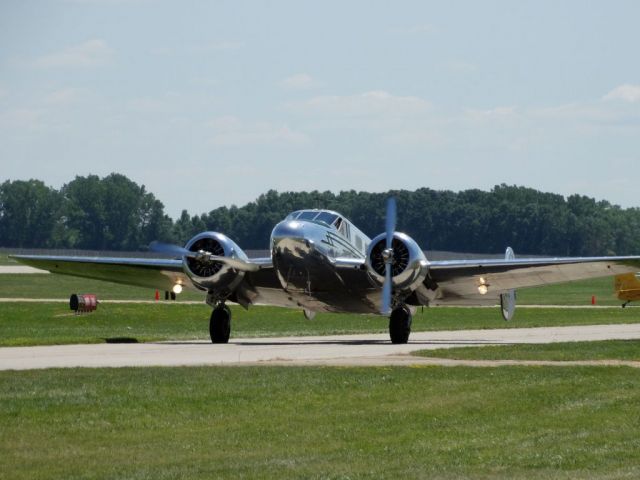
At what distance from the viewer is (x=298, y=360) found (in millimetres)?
28578

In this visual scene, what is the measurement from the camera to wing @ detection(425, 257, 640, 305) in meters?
36.5

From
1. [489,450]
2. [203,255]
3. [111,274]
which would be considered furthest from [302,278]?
[489,450]

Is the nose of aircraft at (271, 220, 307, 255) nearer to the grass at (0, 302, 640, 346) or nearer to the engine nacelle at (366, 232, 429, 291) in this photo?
the engine nacelle at (366, 232, 429, 291)

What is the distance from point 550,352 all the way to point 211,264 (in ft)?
35.3

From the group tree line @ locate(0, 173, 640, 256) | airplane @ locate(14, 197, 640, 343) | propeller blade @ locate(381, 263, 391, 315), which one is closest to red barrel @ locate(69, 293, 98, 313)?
airplane @ locate(14, 197, 640, 343)

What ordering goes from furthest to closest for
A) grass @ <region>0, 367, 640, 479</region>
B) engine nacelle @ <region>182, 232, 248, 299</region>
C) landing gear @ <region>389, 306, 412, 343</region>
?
landing gear @ <region>389, 306, 412, 343</region> → engine nacelle @ <region>182, 232, 248, 299</region> → grass @ <region>0, 367, 640, 479</region>

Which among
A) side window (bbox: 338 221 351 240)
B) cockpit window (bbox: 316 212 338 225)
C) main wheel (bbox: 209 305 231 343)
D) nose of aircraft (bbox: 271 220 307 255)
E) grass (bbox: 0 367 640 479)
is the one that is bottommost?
grass (bbox: 0 367 640 479)

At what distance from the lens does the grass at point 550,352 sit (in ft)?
95.5

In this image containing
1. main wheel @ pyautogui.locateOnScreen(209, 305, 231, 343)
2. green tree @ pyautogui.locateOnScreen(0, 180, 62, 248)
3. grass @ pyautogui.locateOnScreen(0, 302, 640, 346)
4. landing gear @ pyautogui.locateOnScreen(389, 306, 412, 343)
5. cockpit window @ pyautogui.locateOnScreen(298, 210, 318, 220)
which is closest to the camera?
cockpit window @ pyautogui.locateOnScreen(298, 210, 318, 220)

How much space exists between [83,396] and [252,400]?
2.68 meters

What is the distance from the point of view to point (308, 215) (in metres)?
37.0

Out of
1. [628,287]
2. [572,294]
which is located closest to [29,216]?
[572,294]

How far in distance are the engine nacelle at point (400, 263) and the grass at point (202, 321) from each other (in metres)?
8.38

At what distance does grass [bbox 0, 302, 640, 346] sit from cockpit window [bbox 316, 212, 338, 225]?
7290mm
